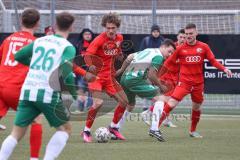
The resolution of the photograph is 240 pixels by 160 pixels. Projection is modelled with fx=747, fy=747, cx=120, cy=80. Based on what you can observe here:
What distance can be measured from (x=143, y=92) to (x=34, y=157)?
591 centimetres

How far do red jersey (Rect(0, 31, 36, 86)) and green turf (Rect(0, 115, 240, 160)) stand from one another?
3.91 feet

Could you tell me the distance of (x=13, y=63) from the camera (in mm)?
9195

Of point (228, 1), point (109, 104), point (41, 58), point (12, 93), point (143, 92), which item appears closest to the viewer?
point (41, 58)

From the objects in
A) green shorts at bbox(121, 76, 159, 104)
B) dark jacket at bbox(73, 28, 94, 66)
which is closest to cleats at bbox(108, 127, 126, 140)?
green shorts at bbox(121, 76, 159, 104)

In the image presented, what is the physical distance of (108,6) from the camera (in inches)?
752

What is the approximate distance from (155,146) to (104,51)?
6.17 ft

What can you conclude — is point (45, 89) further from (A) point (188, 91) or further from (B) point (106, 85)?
(A) point (188, 91)

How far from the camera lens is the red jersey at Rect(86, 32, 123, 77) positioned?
39.7 feet

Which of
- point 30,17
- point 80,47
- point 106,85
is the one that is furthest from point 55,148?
point 80,47

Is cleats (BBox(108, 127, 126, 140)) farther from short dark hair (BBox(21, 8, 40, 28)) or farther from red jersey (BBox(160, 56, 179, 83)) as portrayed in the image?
short dark hair (BBox(21, 8, 40, 28))

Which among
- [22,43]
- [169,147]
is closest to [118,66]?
[169,147]

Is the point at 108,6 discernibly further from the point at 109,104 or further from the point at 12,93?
the point at 12,93

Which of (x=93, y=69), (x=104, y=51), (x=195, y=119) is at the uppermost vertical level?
(x=104, y=51)

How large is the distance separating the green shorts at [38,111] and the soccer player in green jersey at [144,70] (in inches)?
170
